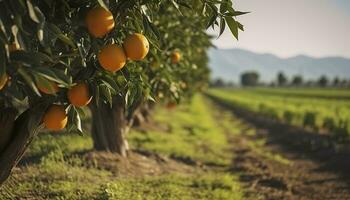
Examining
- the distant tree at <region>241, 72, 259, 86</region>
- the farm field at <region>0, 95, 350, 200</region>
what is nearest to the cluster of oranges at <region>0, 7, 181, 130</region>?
the farm field at <region>0, 95, 350, 200</region>

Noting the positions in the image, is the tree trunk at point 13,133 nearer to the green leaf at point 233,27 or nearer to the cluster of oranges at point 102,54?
the cluster of oranges at point 102,54

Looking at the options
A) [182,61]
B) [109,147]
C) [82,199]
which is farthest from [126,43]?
→ [109,147]

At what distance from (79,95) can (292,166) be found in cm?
1135

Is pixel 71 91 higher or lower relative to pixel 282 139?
higher

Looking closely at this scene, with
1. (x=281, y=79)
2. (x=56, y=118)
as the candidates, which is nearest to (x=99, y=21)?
(x=56, y=118)

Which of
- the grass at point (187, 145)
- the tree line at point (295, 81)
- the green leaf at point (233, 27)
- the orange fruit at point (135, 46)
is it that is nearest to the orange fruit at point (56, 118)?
the orange fruit at point (135, 46)

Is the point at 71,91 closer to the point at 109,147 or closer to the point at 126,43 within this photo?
the point at 126,43

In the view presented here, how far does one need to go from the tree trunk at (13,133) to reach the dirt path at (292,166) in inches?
220

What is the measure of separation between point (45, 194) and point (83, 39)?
141 inches

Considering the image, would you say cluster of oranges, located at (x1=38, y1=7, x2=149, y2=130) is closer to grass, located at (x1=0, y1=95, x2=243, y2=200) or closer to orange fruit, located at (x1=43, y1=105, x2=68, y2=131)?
orange fruit, located at (x1=43, y1=105, x2=68, y2=131)

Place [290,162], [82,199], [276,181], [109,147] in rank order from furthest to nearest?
[290,162] → [276,181] → [109,147] → [82,199]

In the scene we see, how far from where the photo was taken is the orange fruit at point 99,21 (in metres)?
3.66

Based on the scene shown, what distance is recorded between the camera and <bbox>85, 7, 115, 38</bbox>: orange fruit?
3.66m

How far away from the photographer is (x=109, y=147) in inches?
410
